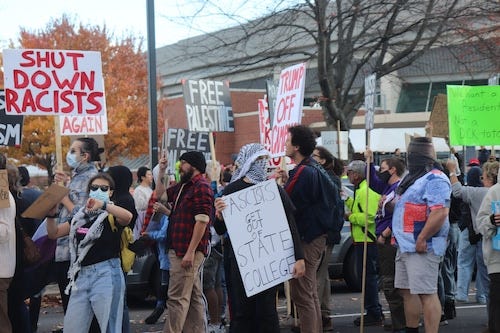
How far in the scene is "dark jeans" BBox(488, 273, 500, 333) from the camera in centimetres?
679

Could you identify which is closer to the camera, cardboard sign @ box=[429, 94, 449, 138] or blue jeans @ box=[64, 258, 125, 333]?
blue jeans @ box=[64, 258, 125, 333]

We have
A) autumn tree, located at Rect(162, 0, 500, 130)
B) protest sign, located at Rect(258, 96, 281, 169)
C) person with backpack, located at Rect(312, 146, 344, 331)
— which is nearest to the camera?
person with backpack, located at Rect(312, 146, 344, 331)

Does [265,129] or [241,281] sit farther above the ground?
[265,129]

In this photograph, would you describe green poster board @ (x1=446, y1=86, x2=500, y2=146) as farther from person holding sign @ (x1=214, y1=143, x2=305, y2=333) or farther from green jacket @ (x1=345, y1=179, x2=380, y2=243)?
person holding sign @ (x1=214, y1=143, x2=305, y2=333)

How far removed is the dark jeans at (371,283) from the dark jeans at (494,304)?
2.57 meters

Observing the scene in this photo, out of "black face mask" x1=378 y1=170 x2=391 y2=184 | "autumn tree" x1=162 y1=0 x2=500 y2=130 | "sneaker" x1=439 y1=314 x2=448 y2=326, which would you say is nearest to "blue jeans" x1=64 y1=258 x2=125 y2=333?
"black face mask" x1=378 y1=170 x2=391 y2=184

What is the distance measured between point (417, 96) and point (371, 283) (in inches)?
1144

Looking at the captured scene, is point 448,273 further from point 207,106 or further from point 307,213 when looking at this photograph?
point 207,106

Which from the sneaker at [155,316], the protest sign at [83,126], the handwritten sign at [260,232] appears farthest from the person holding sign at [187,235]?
the protest sign at [83,126]

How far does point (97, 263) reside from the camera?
6680 mm

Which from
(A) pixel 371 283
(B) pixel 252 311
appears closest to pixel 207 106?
(A) pixel 371 283

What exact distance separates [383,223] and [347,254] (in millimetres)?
3646

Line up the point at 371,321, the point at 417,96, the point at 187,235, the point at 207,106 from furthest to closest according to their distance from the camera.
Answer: the point at 417,96
the point at 207,106
the point at 371,321
the point at 187,235

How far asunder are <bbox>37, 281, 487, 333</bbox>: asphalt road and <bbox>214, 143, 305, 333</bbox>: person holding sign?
232cm
